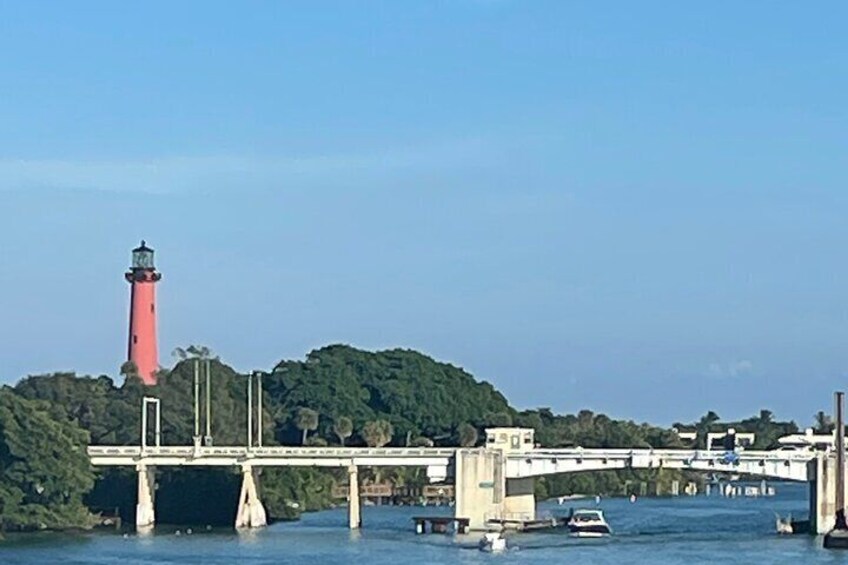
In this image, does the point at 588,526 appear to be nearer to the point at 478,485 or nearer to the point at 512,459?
the point at 512,459

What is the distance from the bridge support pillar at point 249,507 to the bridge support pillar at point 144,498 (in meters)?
5.41

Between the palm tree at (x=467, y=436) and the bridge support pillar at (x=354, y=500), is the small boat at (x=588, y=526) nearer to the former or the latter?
the bridge support pillar at (x=354, y=500)

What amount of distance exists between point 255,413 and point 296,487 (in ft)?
35.0

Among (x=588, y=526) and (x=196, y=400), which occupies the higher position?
(x=196, y=400)

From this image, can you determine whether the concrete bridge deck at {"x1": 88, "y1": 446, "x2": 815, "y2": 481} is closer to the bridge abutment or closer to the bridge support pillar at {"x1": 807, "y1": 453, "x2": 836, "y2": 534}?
the bridge abutment

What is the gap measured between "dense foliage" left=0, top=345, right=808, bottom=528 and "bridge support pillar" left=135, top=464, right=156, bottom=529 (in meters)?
3.87

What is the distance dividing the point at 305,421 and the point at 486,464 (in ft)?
173

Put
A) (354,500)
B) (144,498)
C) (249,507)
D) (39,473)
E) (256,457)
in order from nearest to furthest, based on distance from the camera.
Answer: (39,473) → (256,457) → (354,500) → (249,507) → (144,498)

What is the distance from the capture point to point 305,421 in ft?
568

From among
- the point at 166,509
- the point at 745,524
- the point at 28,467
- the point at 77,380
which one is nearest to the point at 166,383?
the point at 77,380

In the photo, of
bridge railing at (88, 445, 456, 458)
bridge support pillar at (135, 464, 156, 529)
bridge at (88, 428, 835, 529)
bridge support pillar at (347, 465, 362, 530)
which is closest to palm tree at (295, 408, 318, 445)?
bridge at (88, 428, 835, 529)

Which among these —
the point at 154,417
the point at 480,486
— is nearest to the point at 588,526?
the point at 480,486

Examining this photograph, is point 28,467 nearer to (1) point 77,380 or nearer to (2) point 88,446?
(2) point 88,446

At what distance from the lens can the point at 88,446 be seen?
130m
